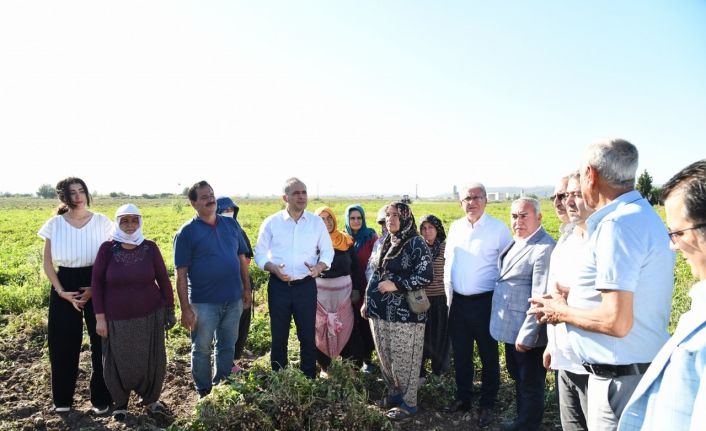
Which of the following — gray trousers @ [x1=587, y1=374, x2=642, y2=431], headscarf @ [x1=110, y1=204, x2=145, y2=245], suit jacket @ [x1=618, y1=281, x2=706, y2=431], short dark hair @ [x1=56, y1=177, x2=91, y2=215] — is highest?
short dark hair @ [x1=56, y1=177, x2=91, y2=215]

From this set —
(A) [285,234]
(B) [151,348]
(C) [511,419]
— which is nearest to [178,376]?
(B) [151,348]

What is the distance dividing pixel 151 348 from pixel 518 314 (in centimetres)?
309

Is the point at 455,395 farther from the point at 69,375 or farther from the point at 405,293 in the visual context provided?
the point at 69,375

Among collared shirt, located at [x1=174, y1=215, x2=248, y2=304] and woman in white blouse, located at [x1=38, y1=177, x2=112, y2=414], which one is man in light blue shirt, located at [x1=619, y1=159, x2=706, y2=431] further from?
woman in white blouse, located at [x1=38, y1=177, x2=112, y2=414]

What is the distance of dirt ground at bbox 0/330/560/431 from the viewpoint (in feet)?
12.3

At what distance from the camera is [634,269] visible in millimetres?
1952

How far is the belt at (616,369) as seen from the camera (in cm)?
210

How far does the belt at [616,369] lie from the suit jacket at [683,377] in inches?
34.0

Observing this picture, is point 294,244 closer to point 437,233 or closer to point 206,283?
point 206,283

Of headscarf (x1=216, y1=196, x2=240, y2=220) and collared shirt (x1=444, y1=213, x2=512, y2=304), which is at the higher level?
headscarf (x1=216, y1=196, x2=240, y2=220)

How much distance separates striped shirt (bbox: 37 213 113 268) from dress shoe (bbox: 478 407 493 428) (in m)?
3.56

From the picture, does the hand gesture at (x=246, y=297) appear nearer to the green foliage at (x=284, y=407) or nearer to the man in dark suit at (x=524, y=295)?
the green foliage at (x=284, y=407)

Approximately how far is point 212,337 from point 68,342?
1229 millimetres

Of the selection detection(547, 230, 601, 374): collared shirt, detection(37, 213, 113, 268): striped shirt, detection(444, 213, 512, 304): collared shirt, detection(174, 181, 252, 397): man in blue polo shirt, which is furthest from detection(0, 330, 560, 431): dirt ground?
detection(547, 230, 601, 374): collared shirt
